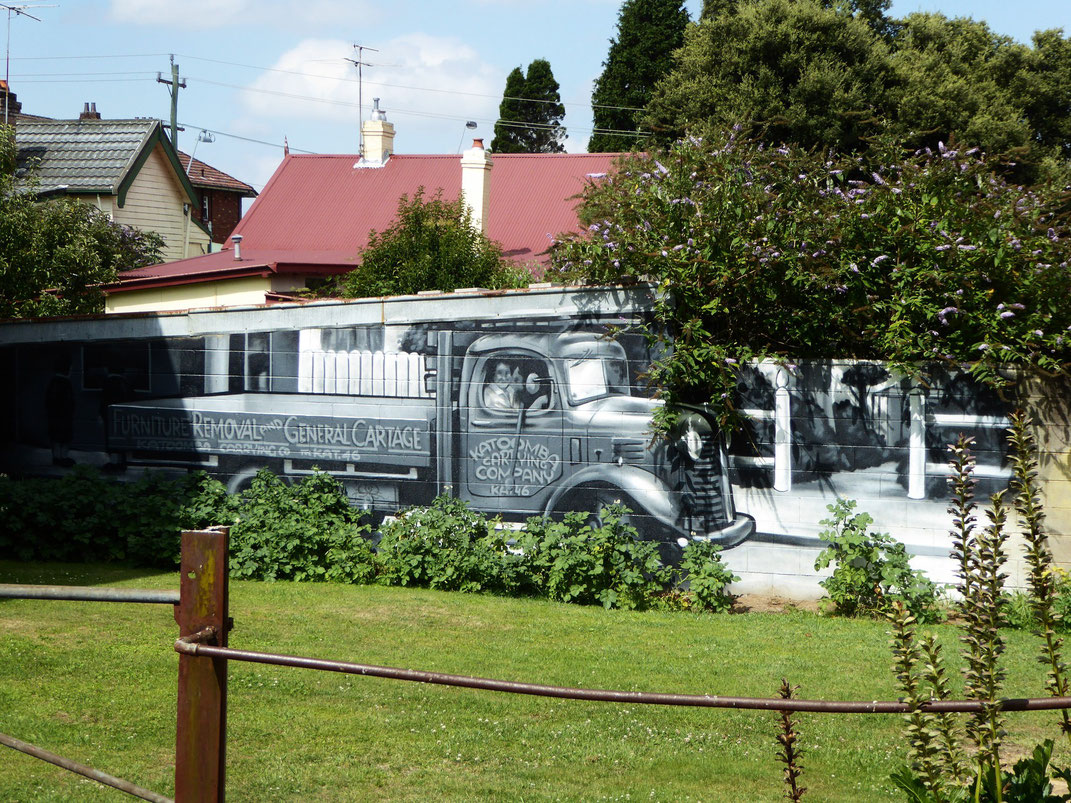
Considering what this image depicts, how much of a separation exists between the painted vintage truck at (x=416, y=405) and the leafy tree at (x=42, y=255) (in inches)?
154

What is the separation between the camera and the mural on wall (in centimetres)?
987

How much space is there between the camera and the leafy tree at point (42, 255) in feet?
50.8

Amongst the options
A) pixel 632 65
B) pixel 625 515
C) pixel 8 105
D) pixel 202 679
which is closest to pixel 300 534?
pixel 625 515

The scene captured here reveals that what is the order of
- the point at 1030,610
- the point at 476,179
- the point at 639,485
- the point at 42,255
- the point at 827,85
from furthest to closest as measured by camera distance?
the point at 827,85 → the point at 476,179 → the point at 42,255 → the point at 639,485 → the point at 1030,610

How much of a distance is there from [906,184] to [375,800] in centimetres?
754

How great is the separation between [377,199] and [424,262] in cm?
1169

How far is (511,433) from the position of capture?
10.8 meters

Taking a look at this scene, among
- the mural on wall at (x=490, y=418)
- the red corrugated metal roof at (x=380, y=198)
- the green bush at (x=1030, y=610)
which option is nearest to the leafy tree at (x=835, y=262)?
the mural on wall at (x=490, y=418)

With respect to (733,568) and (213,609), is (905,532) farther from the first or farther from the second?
(213,609)

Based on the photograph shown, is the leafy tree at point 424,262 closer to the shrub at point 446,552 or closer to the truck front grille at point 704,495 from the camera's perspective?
the shrub at point 446,552

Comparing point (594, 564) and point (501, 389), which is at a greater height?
point (501, 389)

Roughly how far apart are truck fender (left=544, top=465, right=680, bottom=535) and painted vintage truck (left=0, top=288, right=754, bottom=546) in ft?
0.05

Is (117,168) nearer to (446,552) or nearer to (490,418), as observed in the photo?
(490,418)

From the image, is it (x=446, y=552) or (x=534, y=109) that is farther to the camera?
(x=534, y=109)
